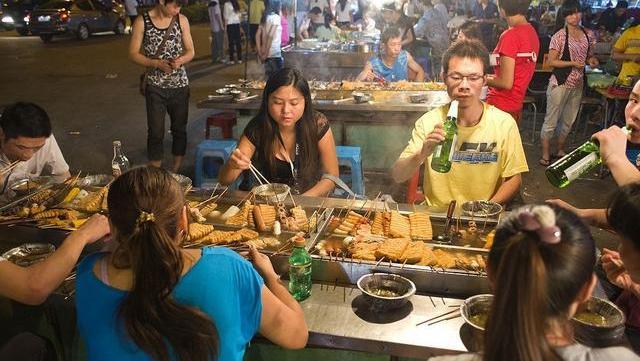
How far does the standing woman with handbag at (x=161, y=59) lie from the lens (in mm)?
6355

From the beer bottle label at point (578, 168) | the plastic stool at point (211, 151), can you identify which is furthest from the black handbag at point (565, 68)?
the beer bottle label at point (578, 168)

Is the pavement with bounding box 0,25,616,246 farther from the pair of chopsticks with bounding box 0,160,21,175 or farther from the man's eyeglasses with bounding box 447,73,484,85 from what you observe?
the pair of chopsticks with bounding box 0,160,21,175

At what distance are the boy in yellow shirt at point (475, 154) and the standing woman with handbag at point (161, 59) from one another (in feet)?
13.3

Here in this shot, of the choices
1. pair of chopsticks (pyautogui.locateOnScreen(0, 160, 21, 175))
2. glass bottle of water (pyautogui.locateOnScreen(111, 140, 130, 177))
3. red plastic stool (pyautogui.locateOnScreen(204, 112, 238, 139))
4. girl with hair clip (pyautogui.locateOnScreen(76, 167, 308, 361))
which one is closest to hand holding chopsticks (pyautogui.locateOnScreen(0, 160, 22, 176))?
pair of chopsticks (pyautogui.locateOnScreen(0, 160, 21, 175))

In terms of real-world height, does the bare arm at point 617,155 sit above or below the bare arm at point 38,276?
above

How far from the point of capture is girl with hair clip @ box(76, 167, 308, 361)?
1.80 metres

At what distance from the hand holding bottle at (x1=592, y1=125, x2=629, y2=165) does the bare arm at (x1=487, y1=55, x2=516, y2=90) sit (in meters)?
3.67

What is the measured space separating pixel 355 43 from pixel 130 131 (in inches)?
219

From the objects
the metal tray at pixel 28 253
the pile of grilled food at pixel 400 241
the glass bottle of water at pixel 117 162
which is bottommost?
the metal tray at pixel 28 253

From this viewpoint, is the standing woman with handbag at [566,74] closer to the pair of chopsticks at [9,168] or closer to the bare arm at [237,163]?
the bare arm at [237,163]

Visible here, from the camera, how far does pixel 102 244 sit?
2896 millimetres

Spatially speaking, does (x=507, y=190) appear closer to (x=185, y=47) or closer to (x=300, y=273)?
(x=300, y=273)

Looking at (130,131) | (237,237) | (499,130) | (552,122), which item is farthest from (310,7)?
(237,237)

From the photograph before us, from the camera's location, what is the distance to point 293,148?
4336mm
